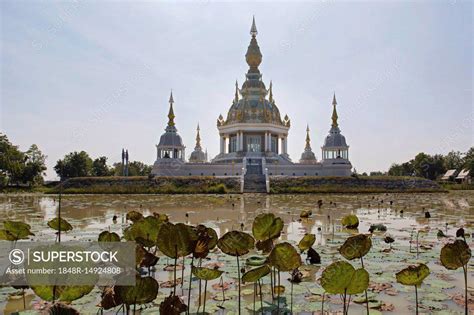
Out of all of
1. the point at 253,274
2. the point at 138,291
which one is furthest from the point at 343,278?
the point at 138,291

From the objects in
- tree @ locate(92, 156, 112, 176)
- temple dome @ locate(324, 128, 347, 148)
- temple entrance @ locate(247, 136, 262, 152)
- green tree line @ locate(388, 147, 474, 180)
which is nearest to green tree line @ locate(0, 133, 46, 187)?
tree @ locate(92, 156, 112, 176)

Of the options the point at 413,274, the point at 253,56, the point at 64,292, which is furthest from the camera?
the point at 253,56

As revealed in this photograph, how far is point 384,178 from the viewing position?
3791 centimetres

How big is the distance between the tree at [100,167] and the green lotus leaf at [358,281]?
2776 inches

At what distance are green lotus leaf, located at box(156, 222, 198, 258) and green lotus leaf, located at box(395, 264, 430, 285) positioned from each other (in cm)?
196

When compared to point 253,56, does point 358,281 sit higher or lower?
lower

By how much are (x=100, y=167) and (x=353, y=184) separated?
159 feet

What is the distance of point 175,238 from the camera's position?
3.50 m

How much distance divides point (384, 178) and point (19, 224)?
36583 mm

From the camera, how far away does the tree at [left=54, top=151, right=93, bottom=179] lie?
200 ft

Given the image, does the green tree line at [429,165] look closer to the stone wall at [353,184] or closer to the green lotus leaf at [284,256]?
the stone wall at [353,184]

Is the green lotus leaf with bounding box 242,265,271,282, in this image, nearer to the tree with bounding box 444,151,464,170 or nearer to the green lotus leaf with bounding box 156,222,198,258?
the green lotus leaf with bounding box 156,222,198,258

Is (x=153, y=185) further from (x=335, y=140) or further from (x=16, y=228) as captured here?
(x=16, y=228)

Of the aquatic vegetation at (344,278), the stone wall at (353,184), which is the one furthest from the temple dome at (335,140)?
the aquatic vegetation at (344,278)
